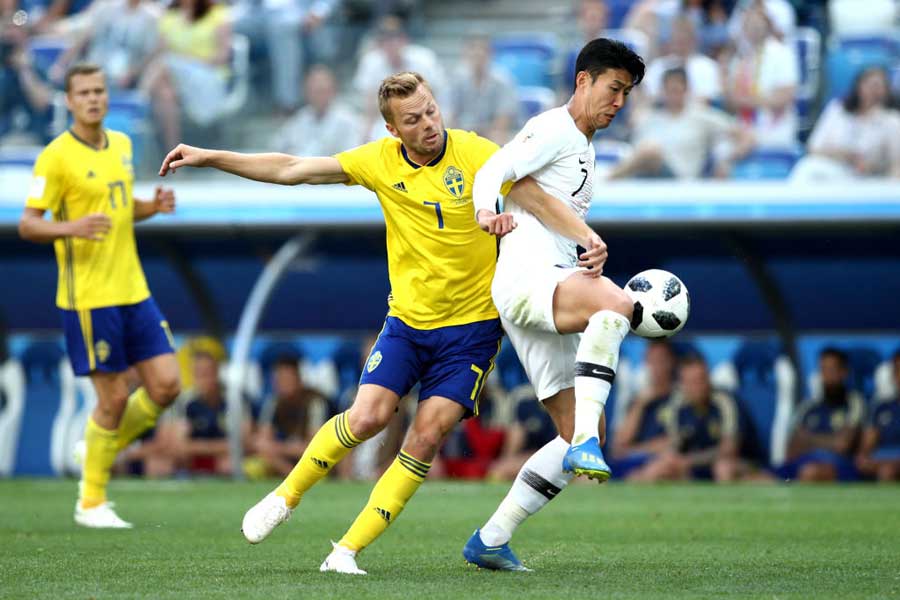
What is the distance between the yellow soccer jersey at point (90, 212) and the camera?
859cm

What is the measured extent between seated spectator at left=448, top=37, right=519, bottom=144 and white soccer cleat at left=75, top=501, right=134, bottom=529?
665 centimetres

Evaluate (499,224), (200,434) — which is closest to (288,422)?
(200,434)

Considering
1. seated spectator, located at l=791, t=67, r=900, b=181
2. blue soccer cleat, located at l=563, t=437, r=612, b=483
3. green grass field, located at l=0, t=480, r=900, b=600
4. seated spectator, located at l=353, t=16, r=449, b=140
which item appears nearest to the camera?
blue soccer cleat, located at l=563, t=437, r=612, b=483

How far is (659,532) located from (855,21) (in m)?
8.26

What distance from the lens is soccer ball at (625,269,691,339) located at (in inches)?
231

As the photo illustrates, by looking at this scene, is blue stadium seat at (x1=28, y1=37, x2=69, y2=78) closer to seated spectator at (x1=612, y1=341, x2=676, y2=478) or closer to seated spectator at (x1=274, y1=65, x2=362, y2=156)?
seated spectator at (x1=274, y1=65, x2=362, y2=156)

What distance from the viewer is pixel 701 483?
1355cm

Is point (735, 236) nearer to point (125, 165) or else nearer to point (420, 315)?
point (125, 165)

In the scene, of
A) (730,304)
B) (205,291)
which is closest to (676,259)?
(730,304)

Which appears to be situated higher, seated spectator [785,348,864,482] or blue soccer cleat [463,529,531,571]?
blue soccer cleat [463,529,531,571]

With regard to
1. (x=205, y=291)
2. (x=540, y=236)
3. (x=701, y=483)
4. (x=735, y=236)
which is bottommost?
(x=701, y=483)

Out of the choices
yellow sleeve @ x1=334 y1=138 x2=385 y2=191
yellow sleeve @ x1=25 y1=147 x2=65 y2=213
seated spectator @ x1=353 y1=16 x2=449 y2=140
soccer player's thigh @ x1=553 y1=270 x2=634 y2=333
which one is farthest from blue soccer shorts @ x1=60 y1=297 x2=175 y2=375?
seated spectator @ x1=353 y1=16 x2=449 y2=140

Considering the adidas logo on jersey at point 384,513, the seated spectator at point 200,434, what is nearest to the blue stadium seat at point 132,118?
the seated spectator at point 200,434

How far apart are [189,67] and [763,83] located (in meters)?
5.51
